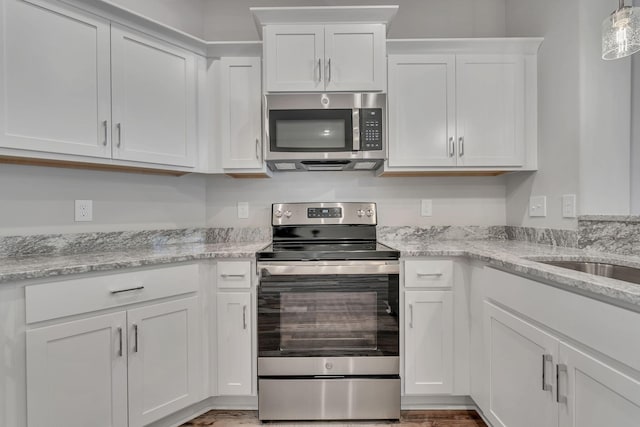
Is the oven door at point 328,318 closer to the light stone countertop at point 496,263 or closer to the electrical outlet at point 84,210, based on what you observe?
the light stone countertop at point 496,263

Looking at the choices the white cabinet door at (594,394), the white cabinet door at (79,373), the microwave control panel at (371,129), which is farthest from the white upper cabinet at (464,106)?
the white cabinet door at (79,373)

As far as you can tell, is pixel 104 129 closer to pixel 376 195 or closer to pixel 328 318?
pixel 328 318

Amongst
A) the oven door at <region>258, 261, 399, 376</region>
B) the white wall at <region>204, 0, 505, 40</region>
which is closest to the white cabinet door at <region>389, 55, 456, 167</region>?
the white wall at <region>204, 0, 505, 40</region>

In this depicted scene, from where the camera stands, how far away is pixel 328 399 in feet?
5.78

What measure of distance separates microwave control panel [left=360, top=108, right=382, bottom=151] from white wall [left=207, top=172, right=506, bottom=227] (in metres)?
0.41

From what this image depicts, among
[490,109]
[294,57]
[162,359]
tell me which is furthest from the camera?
[490,109]

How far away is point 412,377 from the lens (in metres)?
1.81

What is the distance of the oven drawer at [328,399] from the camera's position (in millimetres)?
1760

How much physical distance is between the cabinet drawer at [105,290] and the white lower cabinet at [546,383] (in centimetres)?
154

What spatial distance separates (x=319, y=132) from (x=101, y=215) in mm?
1393

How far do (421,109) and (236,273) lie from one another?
1.52 m

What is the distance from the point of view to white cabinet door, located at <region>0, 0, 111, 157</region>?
140cm

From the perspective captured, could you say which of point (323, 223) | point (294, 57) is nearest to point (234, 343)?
point (323, 223)

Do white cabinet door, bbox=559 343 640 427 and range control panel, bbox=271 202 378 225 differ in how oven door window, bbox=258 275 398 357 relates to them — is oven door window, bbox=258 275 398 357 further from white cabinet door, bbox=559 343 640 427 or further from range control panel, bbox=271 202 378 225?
white cabinet door, bbox=559 343 640 427
